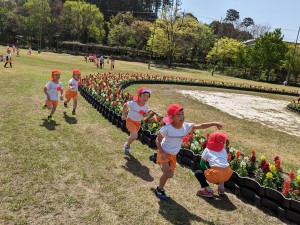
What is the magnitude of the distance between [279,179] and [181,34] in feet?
181

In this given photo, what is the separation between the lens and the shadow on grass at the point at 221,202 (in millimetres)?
5598

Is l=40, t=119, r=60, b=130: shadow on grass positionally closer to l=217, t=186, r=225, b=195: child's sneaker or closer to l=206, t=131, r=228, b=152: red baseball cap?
l=206, t=131, r=228, b=152: red baseball cap

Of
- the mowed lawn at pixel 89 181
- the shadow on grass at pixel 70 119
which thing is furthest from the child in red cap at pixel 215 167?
the shadow on grass at pixel 70 119

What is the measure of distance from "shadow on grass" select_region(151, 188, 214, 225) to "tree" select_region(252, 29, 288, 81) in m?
53.6

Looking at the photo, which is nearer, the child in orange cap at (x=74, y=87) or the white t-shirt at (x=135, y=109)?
the white t-shirt at (x=135, y=109)

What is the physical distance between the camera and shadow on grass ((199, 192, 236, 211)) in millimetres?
5598

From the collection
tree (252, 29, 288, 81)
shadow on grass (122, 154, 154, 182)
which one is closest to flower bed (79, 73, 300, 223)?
shadow on grass (122, 154, 154, 182)

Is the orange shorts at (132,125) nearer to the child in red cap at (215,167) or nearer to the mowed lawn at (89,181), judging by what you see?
the mowed lawn at (89,181)

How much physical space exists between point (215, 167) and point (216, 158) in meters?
0.18

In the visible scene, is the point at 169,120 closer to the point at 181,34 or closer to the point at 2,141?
the point at 2,141

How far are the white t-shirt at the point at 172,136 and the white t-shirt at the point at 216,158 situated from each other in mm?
716

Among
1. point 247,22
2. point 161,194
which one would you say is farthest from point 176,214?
point 247,22

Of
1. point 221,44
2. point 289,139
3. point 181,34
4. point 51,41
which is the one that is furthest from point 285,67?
point 51,41

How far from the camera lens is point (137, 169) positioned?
687 centimetres
